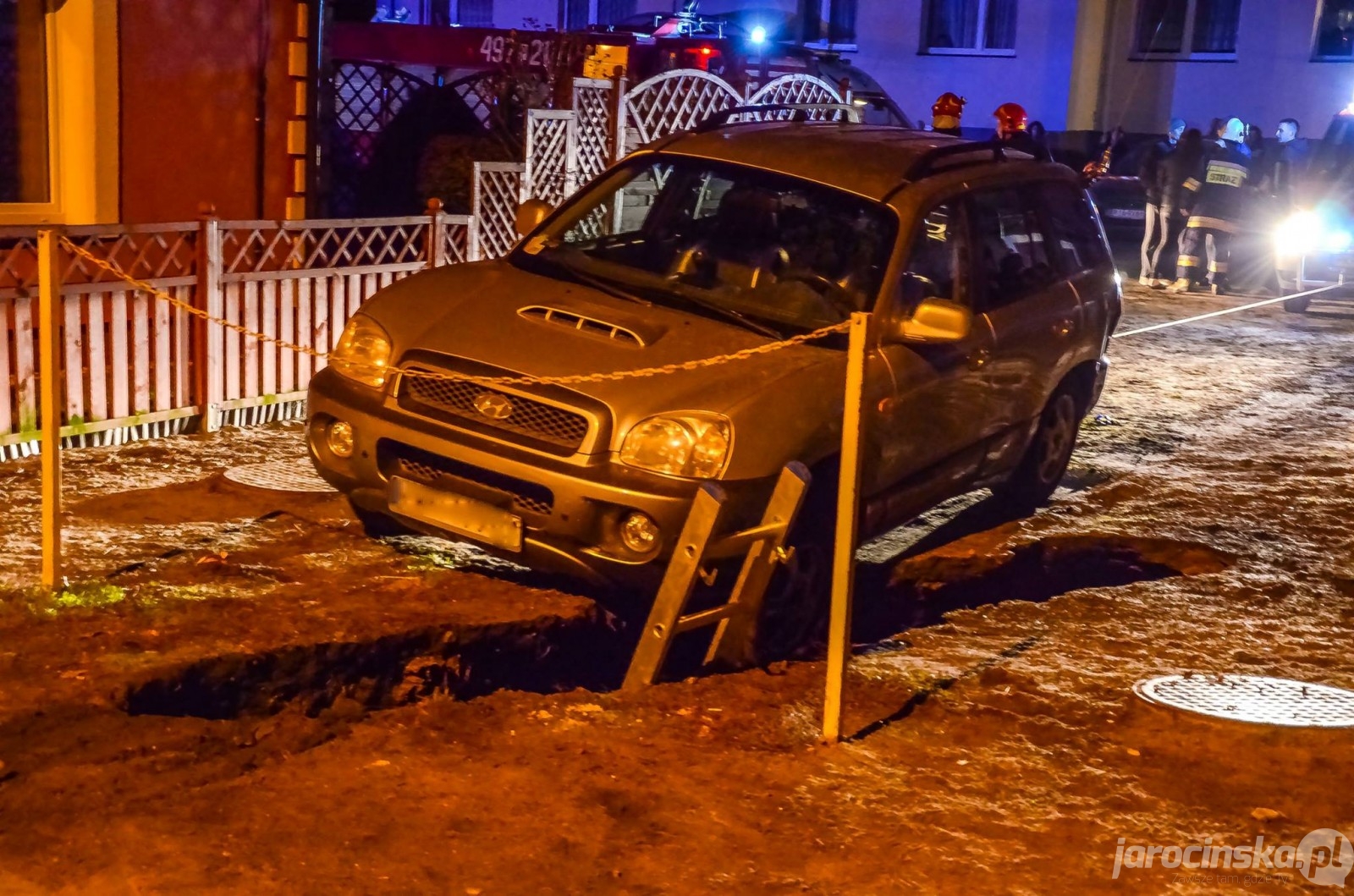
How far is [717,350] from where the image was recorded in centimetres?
546

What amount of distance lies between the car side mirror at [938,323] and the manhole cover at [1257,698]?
1400 millimetres

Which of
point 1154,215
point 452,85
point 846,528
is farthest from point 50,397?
point 1154,215

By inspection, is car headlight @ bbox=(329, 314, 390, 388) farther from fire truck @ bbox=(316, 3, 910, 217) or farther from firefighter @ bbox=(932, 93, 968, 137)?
firefighter @ bbox=(932, 93, 968, 137)

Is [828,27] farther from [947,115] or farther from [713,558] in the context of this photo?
[713,558]

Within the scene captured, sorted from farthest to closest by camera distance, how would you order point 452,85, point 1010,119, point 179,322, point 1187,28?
1. point 1187,28
2. point 452,85
3. point 1010,119
4. point 179,322

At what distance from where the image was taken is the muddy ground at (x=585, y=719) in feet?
12.7

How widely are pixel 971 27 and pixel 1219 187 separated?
12.6 m

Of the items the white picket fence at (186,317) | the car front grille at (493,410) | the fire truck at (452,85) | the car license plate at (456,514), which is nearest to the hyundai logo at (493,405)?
the car front grille at (493,410)

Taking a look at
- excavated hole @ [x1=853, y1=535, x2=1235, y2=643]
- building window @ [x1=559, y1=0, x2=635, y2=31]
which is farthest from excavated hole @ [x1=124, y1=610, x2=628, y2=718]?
building window @ [x1=559, y1=0, x2=635, y2=31]

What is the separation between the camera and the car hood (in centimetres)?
517

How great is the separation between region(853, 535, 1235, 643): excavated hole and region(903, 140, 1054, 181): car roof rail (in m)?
1.66

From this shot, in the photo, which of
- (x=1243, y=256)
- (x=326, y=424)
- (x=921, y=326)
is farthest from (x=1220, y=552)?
(x=1243, y=256)

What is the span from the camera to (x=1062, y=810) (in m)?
4.27

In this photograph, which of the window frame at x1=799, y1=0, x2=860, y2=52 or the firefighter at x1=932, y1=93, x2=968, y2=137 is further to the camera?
the window frame at x1=799, y1=0, x2=860, y2=52
